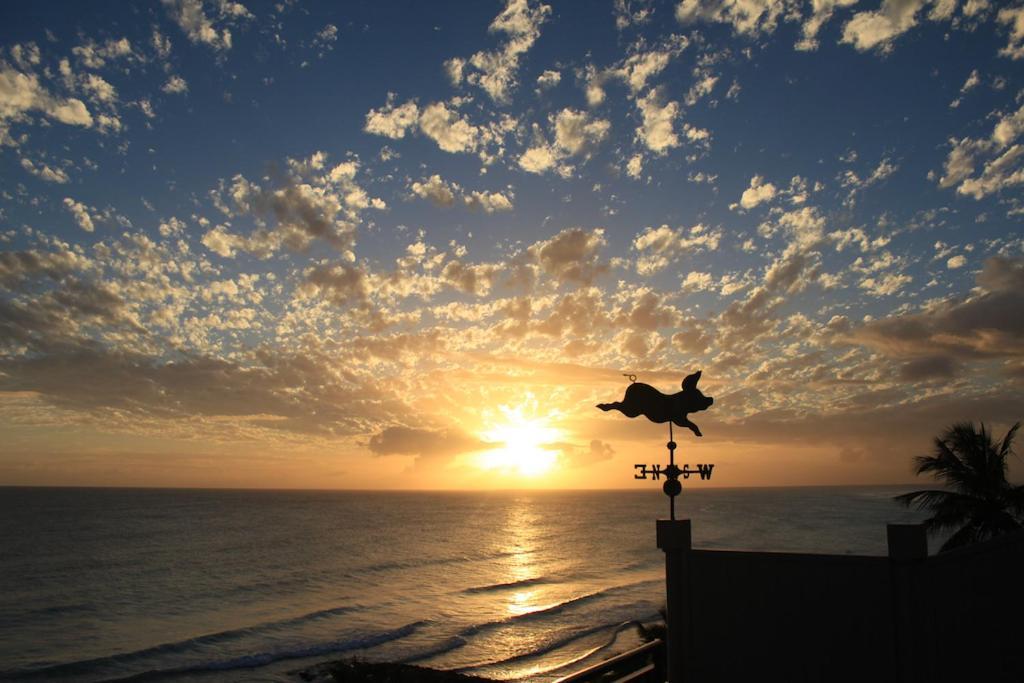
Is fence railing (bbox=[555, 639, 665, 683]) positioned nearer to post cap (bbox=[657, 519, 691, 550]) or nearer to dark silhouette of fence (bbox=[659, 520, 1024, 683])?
dark silhouette of fence (bbox=[659, 520, 1024, 683])

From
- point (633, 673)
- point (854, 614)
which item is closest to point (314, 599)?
point (633, 673)

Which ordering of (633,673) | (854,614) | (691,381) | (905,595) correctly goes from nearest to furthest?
1. (905,595)
2. (854,614)
3. (691,381)
4. (633,673)

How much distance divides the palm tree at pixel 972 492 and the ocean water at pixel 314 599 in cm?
1654

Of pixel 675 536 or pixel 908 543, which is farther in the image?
pixel 675 536

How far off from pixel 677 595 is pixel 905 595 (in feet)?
10.2

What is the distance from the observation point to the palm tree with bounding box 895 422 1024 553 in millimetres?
18156

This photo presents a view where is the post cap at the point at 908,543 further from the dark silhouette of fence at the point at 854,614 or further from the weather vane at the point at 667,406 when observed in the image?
the weather vane at the point at 667,406

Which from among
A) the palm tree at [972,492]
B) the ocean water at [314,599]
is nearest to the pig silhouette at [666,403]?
the palm tree at [972,492]

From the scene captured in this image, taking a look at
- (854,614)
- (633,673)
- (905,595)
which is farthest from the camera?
(633,673)

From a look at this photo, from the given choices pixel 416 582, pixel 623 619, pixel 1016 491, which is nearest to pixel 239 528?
pixel 416 582

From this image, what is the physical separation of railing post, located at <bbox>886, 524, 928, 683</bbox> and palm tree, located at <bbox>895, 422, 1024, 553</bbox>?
11.3 m

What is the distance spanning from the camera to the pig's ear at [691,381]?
11.7 m

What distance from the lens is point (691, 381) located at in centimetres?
1180

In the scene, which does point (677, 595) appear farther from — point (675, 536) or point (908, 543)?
point (908, 543)
